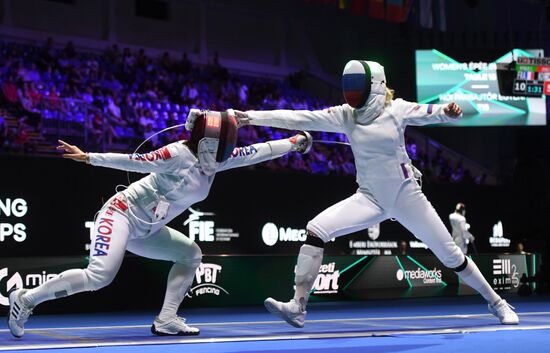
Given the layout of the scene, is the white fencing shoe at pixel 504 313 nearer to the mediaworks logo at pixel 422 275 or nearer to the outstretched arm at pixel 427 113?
the outstretched arm at pixel 427 113

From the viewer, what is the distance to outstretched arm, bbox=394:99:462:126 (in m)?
6.12

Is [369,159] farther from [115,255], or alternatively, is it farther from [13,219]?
[13,219]

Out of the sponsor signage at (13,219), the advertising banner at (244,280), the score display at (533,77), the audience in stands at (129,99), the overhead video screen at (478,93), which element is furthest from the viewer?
the overhead video screen at (478,93)

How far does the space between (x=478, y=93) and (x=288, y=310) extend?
551 inches

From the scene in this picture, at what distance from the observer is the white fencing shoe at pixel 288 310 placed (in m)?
5.91

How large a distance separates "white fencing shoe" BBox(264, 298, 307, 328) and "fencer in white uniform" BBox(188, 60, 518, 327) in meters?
0.02

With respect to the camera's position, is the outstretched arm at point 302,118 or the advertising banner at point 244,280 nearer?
the outstretched arm at point 302,118

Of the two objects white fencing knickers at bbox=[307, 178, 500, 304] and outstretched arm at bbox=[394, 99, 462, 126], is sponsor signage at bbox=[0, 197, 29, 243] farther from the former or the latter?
outstretched arm at bbox=[394, 99, 462, 126]

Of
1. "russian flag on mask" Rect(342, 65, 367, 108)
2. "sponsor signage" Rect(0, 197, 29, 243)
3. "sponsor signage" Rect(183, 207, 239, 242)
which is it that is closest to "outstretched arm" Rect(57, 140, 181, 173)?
"russian flag on mask" Rect(342, 65, 367, 108)

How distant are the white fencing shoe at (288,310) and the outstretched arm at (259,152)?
1.02m

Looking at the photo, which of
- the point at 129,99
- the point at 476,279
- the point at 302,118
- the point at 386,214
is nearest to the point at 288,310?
the point at 386,214

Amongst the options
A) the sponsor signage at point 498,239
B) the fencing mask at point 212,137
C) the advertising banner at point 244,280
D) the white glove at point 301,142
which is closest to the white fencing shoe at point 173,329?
the fencing mask at point 212,137

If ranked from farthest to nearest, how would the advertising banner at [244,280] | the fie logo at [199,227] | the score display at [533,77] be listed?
the score display at [533,77] → the fie logo at [199,227] → the advertising banner at [244,280]

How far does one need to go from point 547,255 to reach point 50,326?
1080cm
